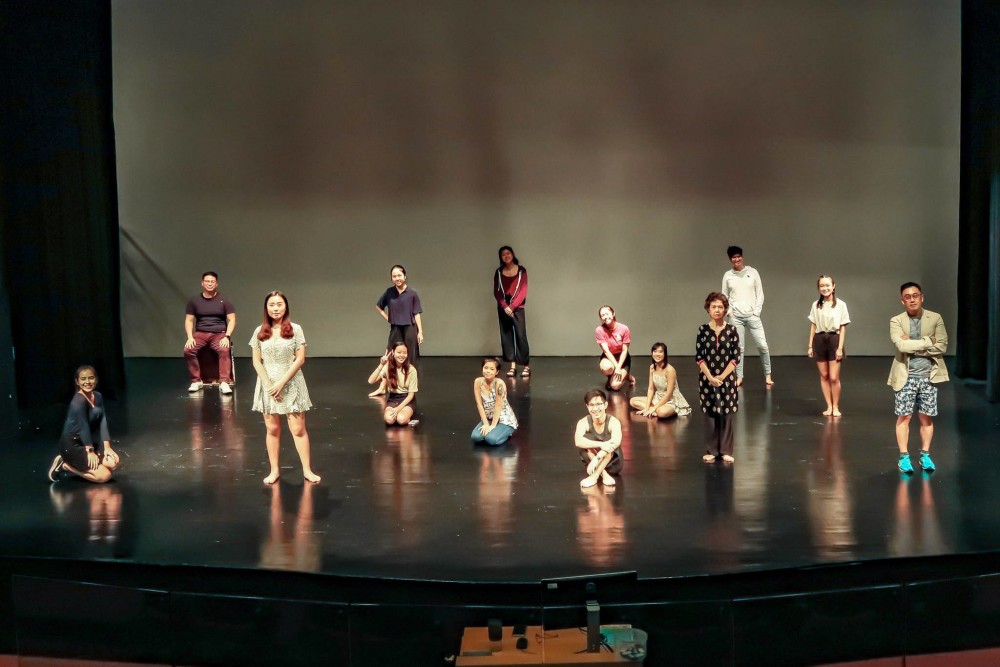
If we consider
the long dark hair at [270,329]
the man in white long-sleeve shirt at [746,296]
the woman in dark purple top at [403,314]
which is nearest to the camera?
the long dark hair at [270,329]

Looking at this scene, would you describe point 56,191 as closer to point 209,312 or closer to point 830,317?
point 209,312

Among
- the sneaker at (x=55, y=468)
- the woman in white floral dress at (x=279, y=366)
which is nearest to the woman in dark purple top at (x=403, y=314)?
the woman in white floral dress at (x=279, y=366)

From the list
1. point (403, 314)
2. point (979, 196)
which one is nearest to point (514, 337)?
point (403, 314)

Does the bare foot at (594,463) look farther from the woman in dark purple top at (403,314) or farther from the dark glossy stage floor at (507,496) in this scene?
the woman in dark purple top at (403,314)

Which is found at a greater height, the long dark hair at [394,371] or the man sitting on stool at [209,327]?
the man sitting on stool at [209,327]

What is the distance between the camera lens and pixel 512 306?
11336 mm

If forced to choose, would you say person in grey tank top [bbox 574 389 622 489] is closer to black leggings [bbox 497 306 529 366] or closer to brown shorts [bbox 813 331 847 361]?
brown shorts [bbox 813 331 847 361]

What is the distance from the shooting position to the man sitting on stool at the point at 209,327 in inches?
429

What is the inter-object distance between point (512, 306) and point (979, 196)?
14.9 ft

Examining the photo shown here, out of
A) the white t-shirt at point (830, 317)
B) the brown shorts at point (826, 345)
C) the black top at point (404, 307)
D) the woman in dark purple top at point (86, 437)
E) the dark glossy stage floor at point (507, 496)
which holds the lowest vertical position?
the dark glossy stage floor at point (507, 496)

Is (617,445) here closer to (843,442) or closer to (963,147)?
(843,442)

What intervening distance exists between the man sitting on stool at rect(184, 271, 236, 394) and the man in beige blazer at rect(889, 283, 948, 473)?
617 centimetres

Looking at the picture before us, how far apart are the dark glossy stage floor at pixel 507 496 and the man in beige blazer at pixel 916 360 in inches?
16.2

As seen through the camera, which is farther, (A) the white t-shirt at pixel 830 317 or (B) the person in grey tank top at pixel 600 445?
(A) the white t-shirt at pixel 830 317
